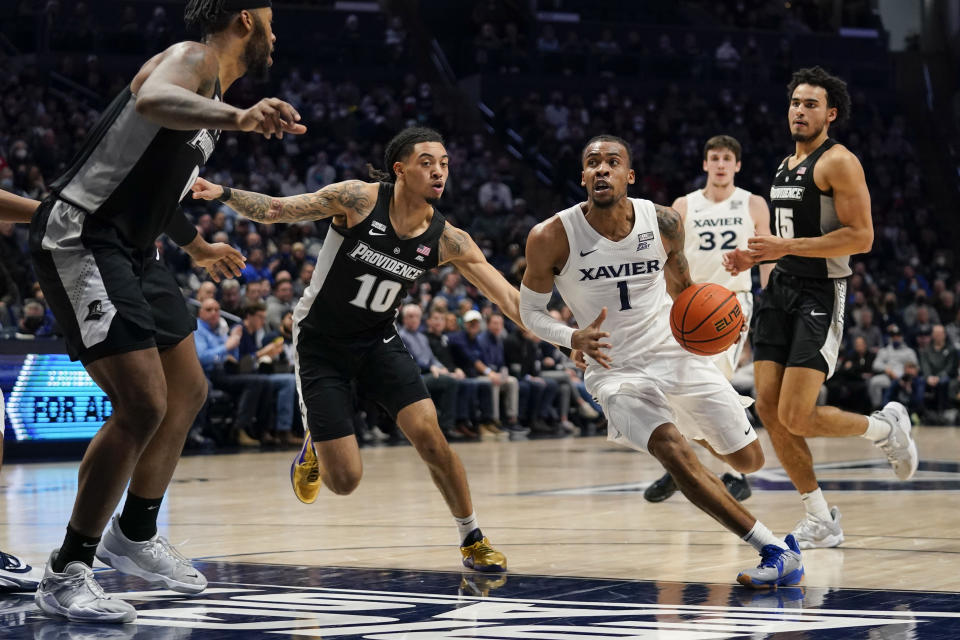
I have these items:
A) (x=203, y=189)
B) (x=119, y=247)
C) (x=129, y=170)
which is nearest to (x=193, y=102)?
(x=129, y=170)

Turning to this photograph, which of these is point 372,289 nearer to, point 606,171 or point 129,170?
point 606,171

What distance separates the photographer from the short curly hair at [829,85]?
634 cm

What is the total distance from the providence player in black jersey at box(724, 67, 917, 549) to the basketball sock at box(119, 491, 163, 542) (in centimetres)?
292

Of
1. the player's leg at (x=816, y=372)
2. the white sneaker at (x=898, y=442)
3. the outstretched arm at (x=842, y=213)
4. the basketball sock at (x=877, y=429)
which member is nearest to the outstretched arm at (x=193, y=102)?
the outstretched arm at (x=842, y=213)

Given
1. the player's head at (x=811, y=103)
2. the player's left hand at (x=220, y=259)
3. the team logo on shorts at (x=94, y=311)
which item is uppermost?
the player's head at (x=811, y=103)

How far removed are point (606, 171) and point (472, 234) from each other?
42.9 feet

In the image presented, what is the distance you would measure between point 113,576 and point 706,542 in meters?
2.68

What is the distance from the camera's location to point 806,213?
247 inches

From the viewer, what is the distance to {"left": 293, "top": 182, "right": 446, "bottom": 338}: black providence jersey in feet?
18.9

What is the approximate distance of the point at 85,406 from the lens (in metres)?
11.2

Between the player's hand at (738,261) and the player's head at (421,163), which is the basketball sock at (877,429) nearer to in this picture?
the player's hand at (738,261)

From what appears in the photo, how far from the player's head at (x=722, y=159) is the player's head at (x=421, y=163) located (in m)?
2.76

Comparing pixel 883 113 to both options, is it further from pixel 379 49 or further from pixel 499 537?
pixel 499 537

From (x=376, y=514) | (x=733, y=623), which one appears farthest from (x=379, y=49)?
(x=733, y=623)
